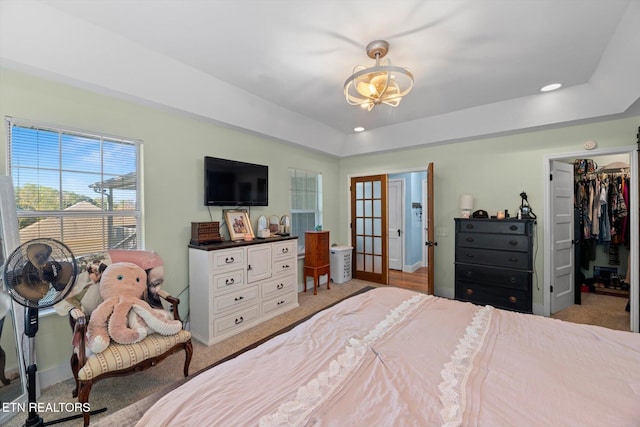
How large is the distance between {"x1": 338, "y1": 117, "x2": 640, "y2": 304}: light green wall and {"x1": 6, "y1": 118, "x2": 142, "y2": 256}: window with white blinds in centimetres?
381

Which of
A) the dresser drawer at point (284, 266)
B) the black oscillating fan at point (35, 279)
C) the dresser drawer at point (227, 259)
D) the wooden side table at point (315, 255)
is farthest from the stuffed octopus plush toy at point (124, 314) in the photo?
the wooden side table at point (315, 255)

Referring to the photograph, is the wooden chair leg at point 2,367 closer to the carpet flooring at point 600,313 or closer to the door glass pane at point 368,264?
the door glass pane at point 368,264

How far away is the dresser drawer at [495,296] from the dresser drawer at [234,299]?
280cm

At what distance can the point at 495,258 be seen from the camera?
11.3ft

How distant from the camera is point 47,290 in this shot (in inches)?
64.2

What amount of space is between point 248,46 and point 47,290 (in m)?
2.27

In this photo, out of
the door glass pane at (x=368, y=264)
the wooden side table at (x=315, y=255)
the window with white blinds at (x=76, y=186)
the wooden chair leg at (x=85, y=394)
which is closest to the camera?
the wooden chair leg at (x=85, y=394)

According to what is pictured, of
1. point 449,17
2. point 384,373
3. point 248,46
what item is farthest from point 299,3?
point 384,373

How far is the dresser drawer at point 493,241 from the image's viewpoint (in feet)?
10.7

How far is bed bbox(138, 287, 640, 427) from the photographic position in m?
0.88

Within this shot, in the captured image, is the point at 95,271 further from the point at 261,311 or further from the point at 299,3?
the point at 299,3

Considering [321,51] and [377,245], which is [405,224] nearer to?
[377,245]

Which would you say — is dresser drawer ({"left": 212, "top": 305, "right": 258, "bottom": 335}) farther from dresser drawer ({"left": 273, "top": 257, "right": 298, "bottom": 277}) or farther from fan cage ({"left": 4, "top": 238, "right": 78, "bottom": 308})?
fan cage ({"left": 4, "top": 238, "right": 78, "bottom": 308})

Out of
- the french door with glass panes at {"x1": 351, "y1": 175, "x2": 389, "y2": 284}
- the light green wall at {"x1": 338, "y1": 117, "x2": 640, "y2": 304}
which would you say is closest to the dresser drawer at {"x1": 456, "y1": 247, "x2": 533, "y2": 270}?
the light green wall at {"x1": 338, "y1": 117, "x2": 640, "y2": 304}
